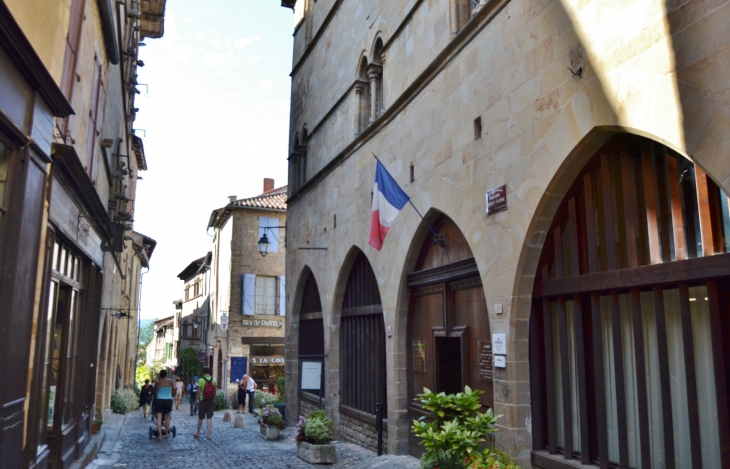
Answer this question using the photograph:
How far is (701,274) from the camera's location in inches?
193

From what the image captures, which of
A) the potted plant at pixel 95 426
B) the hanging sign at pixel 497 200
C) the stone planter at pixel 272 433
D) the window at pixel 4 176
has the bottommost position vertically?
the stone planter at pixel 272 433

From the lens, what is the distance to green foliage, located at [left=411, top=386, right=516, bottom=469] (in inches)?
257

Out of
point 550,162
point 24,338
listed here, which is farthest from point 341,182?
point 24,338

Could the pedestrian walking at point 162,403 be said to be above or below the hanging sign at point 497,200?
below

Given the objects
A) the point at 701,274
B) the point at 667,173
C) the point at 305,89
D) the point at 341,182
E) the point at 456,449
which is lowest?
the point at 456,449

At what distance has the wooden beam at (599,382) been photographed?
5.99m

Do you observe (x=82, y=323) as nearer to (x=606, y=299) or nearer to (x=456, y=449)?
(x=456, y=449)

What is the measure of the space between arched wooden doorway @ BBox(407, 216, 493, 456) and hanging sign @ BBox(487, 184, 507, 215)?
3.38ft

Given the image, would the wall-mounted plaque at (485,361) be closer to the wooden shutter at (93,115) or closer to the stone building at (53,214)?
the stone building at (53,214)

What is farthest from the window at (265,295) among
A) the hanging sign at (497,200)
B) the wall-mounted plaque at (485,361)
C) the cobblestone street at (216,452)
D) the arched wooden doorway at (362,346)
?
the hanging sign at (497,200)

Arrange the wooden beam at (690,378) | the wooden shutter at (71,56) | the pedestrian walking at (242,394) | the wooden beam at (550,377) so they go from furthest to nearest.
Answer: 1. the pedestrian walking at (242,394)
2. the wooden shutter at (71,56)
3. the wooden beam at (550,377)
4. the wooden beam at (690,378)

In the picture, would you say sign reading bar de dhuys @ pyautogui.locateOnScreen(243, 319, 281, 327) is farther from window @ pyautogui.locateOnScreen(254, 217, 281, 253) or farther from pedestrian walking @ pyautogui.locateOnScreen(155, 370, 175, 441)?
pedestrian walking @ pyautogui.locateOnScreen(155, 370, 175, 441)

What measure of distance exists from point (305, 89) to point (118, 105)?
15.3ft

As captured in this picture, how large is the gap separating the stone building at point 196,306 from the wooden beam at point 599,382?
1124 inches
